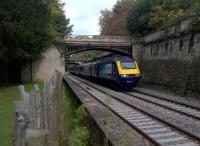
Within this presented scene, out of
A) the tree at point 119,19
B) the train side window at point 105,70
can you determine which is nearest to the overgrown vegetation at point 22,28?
the train side window at point 105,70

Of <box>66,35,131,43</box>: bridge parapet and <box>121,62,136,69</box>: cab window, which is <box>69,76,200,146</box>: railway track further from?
<box>66,35,131,43</box>: bridge parapet

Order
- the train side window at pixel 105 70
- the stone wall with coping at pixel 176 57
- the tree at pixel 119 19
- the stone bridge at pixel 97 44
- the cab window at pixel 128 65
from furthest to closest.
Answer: the tree at pixel 119 19 → the stone bridge at pixel 97 44 → the train side window at pixel 105 70 → the cab window at pixel 128 65 → the stone wall with coping at pixel 176 57

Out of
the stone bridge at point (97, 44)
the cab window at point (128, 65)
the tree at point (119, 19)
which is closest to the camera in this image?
the cab window at point (128, 65)

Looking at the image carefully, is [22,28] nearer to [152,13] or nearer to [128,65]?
[128,65]

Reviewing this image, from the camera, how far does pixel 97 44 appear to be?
182 ft

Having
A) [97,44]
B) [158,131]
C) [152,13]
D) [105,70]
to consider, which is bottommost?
[158,131]

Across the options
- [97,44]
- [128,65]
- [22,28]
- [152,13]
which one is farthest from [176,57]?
[97,44]

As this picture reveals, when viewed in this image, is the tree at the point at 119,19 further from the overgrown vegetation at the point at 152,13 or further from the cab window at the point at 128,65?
the cab window at the point at 128,65

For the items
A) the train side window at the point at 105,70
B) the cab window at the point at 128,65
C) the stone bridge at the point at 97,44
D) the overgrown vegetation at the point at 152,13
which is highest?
the overgrown vegetation at the point at 152,13

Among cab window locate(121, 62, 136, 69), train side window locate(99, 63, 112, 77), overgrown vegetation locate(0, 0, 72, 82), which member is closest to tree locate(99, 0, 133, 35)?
overgrown vegetation locate(0, 0, 72, 82)

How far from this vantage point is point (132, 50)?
52438 mm

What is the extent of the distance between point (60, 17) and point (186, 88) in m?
36.8

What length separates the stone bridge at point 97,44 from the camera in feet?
181

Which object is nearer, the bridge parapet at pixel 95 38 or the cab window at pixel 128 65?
the cab window at pixel 128 65
